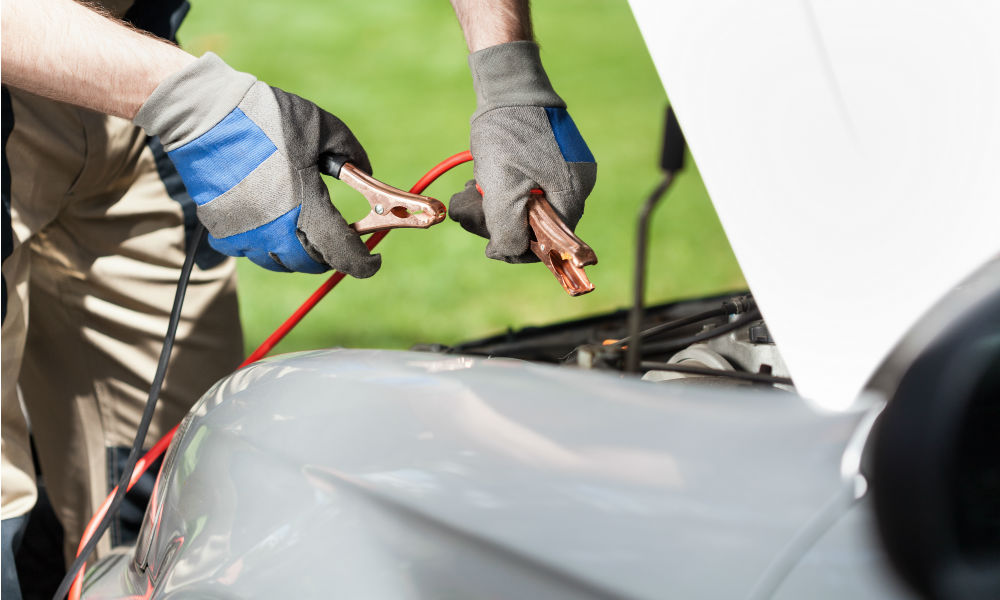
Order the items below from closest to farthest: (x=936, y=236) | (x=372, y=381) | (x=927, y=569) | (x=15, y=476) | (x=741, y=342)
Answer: (x=927, y=569), (x=936, y=236), (x=372, y=381), (x=741, y=342), (x=15, y=476)

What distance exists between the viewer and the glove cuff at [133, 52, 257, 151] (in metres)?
1.17

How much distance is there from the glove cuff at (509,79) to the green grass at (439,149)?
2.62 meters

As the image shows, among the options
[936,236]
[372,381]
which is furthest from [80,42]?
[936,236]

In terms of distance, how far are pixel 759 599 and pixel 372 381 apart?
1.44ft

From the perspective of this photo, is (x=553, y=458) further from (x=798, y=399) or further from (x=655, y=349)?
(x=655, y=349)

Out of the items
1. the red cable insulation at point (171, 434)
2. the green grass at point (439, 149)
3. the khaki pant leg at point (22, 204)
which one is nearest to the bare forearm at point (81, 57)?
the khaki pant leg at point (22, 204)

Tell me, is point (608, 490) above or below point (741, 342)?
above

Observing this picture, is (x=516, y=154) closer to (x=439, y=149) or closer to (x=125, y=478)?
(x=125, y=478)

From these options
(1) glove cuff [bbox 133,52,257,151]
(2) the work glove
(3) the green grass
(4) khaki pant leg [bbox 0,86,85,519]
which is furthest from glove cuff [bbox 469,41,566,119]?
(3) the green grass

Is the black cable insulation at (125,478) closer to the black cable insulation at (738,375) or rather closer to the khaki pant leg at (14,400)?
the khaki pant leg at (14,400)

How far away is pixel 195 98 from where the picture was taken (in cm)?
117

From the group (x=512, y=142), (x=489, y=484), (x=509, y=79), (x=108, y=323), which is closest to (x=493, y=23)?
(x=509, y=79)

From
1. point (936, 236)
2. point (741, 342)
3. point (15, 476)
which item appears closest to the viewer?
point (936, 236)

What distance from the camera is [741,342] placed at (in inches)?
45.3
